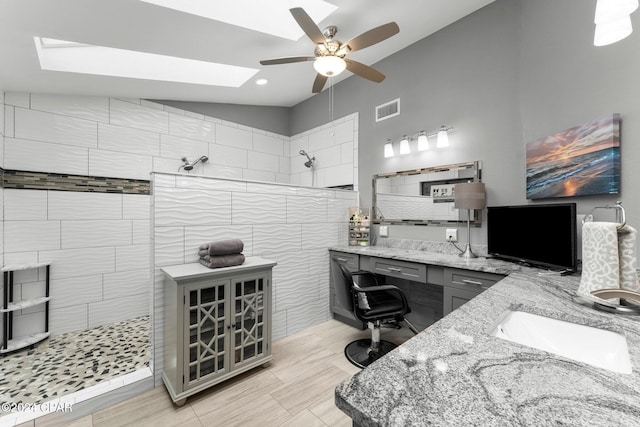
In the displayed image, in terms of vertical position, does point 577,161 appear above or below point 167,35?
below

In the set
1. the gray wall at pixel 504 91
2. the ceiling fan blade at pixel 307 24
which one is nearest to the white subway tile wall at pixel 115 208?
the gray wall at pixel 504 91

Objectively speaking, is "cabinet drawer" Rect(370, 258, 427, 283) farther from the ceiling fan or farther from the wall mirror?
the ceiling fan

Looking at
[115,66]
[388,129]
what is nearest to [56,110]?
[115,66]

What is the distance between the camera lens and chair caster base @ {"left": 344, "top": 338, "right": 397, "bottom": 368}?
85.7 inches

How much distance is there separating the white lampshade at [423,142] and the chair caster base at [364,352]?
192 cm

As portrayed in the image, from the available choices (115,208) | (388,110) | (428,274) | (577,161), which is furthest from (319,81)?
(115,208)

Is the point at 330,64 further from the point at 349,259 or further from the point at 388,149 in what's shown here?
the point at 349,259

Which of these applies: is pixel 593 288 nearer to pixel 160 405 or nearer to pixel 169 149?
pixel 160 405

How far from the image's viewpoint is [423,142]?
270 cm

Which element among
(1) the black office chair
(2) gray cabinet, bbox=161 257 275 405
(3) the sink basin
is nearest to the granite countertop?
(3) the sink basin

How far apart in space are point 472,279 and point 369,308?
0.77 meters

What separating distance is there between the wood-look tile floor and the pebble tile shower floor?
30cm

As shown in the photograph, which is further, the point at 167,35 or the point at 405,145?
the point at 405,145

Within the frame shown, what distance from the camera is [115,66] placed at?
238 cm
